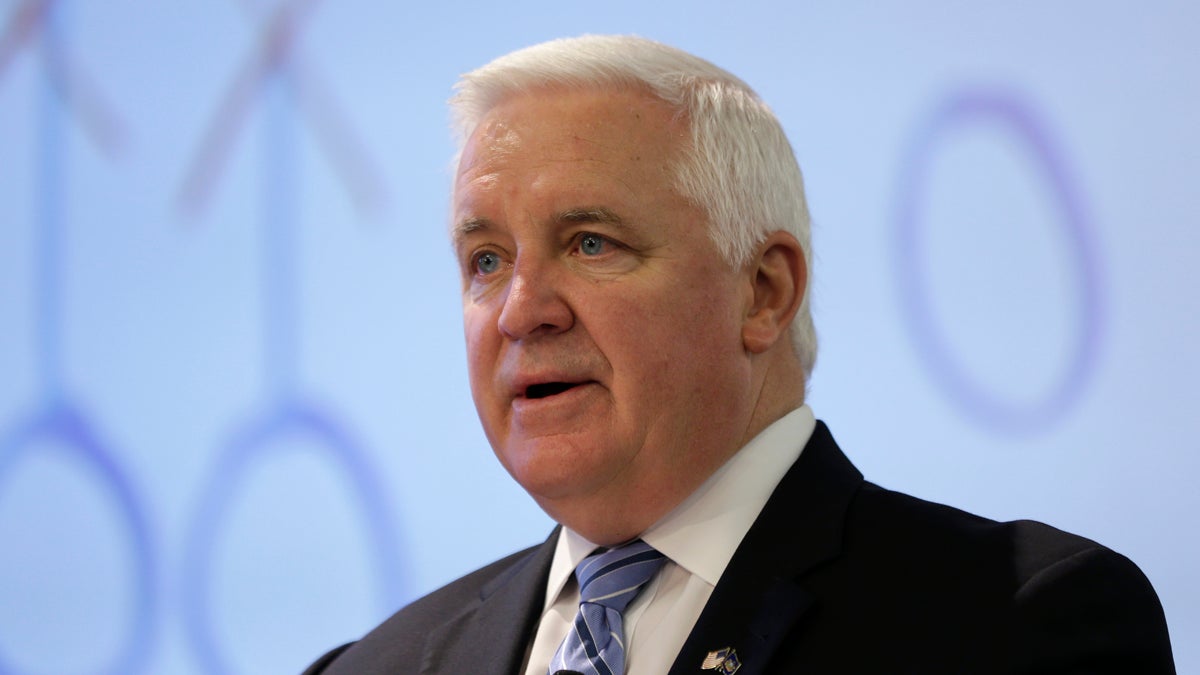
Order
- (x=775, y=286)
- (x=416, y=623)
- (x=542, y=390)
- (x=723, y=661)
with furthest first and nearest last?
(x=416, y=623) < (x=775, y=286) < (x=542, y=390) < (x=723, y=661)

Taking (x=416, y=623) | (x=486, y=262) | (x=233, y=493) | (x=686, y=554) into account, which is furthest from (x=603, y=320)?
(x=233, y=493)

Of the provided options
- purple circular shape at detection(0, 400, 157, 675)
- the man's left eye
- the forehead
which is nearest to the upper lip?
the man's left eye

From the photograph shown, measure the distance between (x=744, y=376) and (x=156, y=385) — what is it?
1.72 meters

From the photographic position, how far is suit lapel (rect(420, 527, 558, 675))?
207 centimetres

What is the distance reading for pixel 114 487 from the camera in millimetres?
3166

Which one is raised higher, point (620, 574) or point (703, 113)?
point (703, 113)

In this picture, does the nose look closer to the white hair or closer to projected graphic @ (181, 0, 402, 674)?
the white hair

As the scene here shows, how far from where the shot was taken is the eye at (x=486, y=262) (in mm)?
2064

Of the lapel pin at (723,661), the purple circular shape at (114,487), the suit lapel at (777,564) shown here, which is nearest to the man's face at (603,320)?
the suit lapel at (777,564)

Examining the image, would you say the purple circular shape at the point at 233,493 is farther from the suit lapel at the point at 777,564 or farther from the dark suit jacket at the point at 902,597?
the suit lapel at the point at 777,564

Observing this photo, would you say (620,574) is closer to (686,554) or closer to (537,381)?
(686,554)

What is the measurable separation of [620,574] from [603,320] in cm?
38

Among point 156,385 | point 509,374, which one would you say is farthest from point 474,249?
point 156,385

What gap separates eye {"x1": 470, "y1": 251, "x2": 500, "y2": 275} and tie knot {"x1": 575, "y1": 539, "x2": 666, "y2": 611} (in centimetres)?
47
